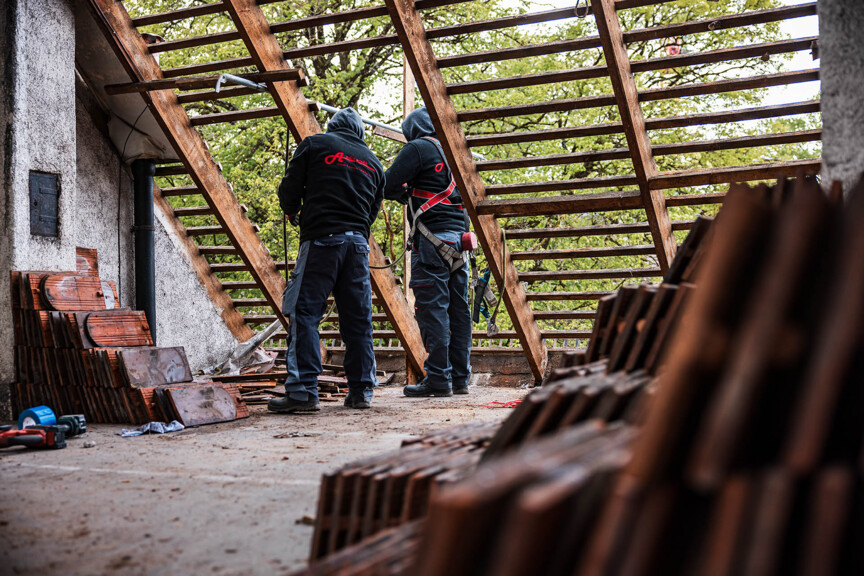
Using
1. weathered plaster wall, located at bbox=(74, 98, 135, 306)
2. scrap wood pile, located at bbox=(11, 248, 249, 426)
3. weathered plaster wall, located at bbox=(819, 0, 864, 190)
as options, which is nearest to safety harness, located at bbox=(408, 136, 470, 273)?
scrap wood pile, located at bbox=(11, 248, 249, 426)

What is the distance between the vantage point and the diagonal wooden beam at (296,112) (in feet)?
21.5

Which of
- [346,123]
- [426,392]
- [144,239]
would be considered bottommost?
[426,392]

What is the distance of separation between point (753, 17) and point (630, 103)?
3.23 ft

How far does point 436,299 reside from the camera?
7164mm

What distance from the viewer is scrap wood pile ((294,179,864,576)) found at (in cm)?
117

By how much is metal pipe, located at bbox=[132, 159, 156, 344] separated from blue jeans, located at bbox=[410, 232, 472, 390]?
279 centimetres

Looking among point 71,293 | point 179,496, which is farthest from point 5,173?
point 179,496

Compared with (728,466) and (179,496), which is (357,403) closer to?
(179,496)

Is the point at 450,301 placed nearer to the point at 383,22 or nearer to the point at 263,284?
the point at 263,284

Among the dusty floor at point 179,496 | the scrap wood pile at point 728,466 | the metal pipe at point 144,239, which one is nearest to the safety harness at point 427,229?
the dusty floor at point 179,496

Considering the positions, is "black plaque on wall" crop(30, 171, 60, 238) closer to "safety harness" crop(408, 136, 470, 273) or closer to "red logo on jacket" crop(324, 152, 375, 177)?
"red logo on jacket" crop(324, 152, 375, 177)

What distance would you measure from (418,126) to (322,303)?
6.77 feet

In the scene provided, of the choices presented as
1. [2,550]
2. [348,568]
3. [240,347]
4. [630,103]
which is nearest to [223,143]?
[240,347]

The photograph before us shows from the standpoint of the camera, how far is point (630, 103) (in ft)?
19.7
